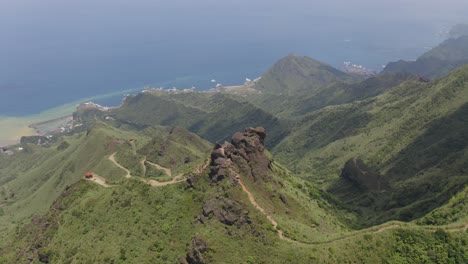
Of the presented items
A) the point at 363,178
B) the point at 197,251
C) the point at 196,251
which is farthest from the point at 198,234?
the point at 363,178

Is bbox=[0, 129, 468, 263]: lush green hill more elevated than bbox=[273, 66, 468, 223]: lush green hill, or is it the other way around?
bbox=[0, 129, 468, 263]: lush green hill

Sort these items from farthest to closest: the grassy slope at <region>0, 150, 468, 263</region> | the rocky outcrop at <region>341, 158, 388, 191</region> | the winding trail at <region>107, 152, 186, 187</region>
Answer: the rocky outcrop at <region>341, 158, 388, 191</region>, the winding trail at <region>107, 152, 186, 187</region>, the grassy slope at <region>0, 150, 468, 263</region>

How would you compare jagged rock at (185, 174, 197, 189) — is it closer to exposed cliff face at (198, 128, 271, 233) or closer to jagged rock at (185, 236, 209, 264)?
exposed cliff face at (198, 128, 271, 233)

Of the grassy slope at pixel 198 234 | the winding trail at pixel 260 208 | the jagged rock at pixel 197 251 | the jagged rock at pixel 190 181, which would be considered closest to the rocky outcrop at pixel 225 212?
the grassy slope at pixel 198 234

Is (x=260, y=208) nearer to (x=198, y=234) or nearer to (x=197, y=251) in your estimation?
(x=198, y=234)

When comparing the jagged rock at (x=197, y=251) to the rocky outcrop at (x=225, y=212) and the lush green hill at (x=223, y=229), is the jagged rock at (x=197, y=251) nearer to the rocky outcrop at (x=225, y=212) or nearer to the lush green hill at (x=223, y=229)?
the lush green hill at (x=223, y=229)

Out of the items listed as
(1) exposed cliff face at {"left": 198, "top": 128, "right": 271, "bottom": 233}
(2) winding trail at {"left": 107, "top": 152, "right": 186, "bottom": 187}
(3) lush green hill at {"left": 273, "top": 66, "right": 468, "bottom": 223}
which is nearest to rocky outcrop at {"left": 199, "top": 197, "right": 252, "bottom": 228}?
(1) exposed cliff face at {"left": 198, "top": 128, "right": 271, "bottom": 233}
